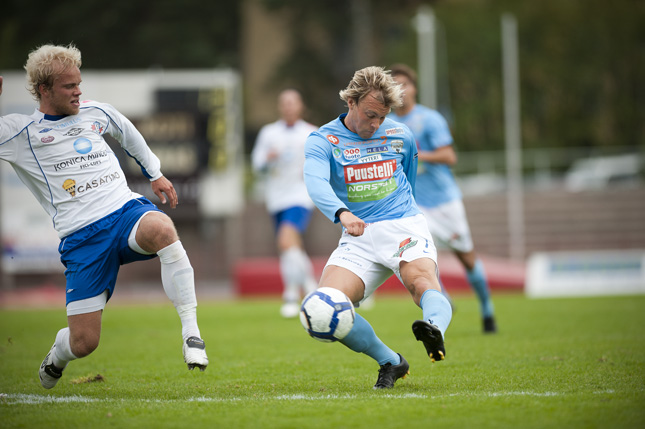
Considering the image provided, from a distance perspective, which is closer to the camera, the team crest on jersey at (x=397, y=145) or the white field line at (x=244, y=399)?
the white field line at (x=244, y=399)

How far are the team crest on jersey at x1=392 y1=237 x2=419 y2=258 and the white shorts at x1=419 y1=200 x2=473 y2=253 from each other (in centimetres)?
331

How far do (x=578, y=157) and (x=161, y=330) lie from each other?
23.4 meters

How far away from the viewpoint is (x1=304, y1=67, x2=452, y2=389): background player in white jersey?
5379mm

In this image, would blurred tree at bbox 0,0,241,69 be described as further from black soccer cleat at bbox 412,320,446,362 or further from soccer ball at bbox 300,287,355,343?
black soccer cleat at bbox 412,320,446,362

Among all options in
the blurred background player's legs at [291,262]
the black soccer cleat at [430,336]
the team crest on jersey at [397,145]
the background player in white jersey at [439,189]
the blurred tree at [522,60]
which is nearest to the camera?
the black soccer cleat at [430,336]

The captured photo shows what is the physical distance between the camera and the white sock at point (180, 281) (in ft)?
18.3

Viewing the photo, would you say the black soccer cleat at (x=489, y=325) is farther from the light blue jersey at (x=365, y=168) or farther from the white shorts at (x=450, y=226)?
the light blue jersey at (x=365, y=168)

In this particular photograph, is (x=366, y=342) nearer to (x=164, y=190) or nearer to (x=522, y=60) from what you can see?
(x=164, y=190)

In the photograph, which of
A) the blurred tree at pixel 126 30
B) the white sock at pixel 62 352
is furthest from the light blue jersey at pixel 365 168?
the blurred tree at pixel 126 30

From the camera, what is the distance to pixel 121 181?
18.9 feet

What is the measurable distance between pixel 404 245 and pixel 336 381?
1.15 meters

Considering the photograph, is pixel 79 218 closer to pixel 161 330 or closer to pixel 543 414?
pixel 543 414

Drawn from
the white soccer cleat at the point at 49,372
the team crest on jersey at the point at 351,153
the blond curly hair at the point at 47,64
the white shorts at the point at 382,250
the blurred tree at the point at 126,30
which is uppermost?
the blurred tree at the point at 126,30

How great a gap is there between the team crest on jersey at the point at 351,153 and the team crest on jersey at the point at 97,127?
1662 mm
